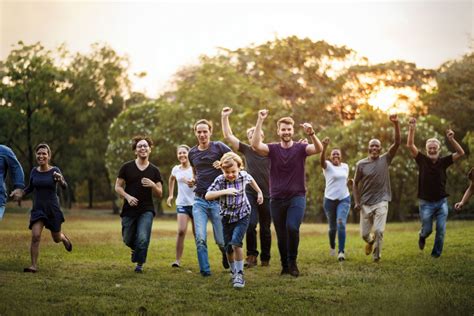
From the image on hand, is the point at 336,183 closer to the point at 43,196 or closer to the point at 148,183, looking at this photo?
the point at 148,183

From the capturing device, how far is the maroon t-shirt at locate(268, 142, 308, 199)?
34.5 feet

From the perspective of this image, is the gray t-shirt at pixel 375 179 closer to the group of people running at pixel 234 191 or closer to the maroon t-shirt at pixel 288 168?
the group of people running at pixel 234 191

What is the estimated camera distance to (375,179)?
1309cm

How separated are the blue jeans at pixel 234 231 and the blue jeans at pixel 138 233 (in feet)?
5.76

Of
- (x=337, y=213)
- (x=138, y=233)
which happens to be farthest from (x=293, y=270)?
(x=337, y=213)

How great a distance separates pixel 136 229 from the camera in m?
11.3

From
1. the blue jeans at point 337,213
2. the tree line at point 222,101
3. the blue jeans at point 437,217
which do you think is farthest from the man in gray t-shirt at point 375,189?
the tree line at point 222,101

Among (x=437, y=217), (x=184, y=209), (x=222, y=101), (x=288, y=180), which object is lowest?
(x=437, y=217)

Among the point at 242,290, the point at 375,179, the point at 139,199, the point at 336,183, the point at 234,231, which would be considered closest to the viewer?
the point at 242,290

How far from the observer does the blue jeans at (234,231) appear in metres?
9.59

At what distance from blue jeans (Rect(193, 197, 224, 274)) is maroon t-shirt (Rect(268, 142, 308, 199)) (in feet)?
3.68

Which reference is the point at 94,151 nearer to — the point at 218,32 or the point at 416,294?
the point at 218,32

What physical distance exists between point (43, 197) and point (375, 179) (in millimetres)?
6653

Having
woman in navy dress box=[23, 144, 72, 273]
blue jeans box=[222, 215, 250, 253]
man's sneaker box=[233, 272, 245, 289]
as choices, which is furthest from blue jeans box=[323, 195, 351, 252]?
woman in navy dress box=[23, 144, 72, 273]
